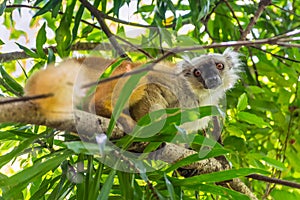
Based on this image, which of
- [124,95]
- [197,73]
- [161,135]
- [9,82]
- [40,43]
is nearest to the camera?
[124,95]

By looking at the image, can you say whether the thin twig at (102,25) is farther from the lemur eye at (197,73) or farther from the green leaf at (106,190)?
the green leaf at (106,190)

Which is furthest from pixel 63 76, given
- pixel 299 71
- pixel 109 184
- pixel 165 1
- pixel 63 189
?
pixel 299 71

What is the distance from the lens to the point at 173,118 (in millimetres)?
1689

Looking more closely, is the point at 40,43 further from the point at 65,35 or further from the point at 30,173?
the point at 30,173

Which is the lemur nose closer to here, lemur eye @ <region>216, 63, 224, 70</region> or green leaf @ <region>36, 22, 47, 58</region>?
lemur eye @ <region>216, 63, 224, 70</region>

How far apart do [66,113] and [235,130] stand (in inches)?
53.1

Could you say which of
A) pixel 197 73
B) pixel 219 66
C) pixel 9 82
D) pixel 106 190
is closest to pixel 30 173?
pixel 106 190

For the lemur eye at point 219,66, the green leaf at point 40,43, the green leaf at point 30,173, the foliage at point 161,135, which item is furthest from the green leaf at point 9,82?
the lemur eye at point 219,66

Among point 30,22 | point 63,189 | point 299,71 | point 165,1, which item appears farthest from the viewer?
point 30,22

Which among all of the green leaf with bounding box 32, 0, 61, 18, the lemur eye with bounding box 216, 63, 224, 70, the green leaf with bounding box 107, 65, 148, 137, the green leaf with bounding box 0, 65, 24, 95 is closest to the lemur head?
the lemur eye with bounding box 216, 63, 224, 70

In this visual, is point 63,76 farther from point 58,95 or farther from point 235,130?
Result: point 235,130

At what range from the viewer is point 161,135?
67.4 inches

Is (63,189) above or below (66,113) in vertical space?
below

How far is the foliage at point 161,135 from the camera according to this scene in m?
1.72
